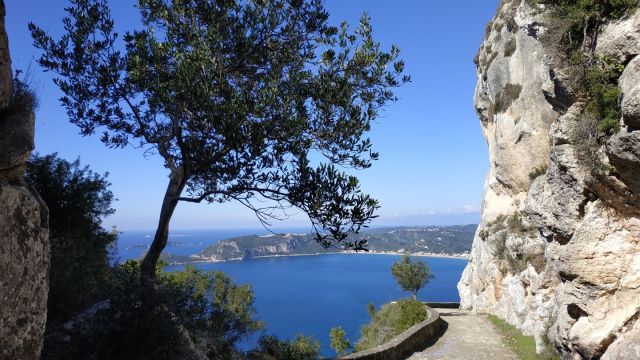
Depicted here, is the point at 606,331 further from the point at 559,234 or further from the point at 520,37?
the point at 520,37

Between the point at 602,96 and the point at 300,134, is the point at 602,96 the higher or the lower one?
the higher one

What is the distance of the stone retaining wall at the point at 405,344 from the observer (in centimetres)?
1434

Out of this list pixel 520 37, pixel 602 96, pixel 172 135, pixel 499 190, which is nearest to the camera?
pixel 172 135

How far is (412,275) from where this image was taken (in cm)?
4578

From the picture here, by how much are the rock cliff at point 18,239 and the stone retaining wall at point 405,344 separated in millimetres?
9426

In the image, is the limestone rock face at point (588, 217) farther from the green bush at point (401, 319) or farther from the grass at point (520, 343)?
the green bush at point (401, 319)

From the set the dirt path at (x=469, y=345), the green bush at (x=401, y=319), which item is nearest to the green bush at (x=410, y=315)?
the green bush at (x=401, y=319)

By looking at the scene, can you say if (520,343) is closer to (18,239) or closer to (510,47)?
(18,239)

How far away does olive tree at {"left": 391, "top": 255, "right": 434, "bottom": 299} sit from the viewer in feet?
150

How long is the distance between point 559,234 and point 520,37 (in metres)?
20.1

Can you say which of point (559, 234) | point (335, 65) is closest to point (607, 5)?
point (559, 234)

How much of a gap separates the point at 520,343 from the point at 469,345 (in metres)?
2.11

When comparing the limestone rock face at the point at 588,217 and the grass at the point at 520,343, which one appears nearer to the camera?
the limestone rock face at the point at 588,217

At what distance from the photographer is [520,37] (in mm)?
28203
